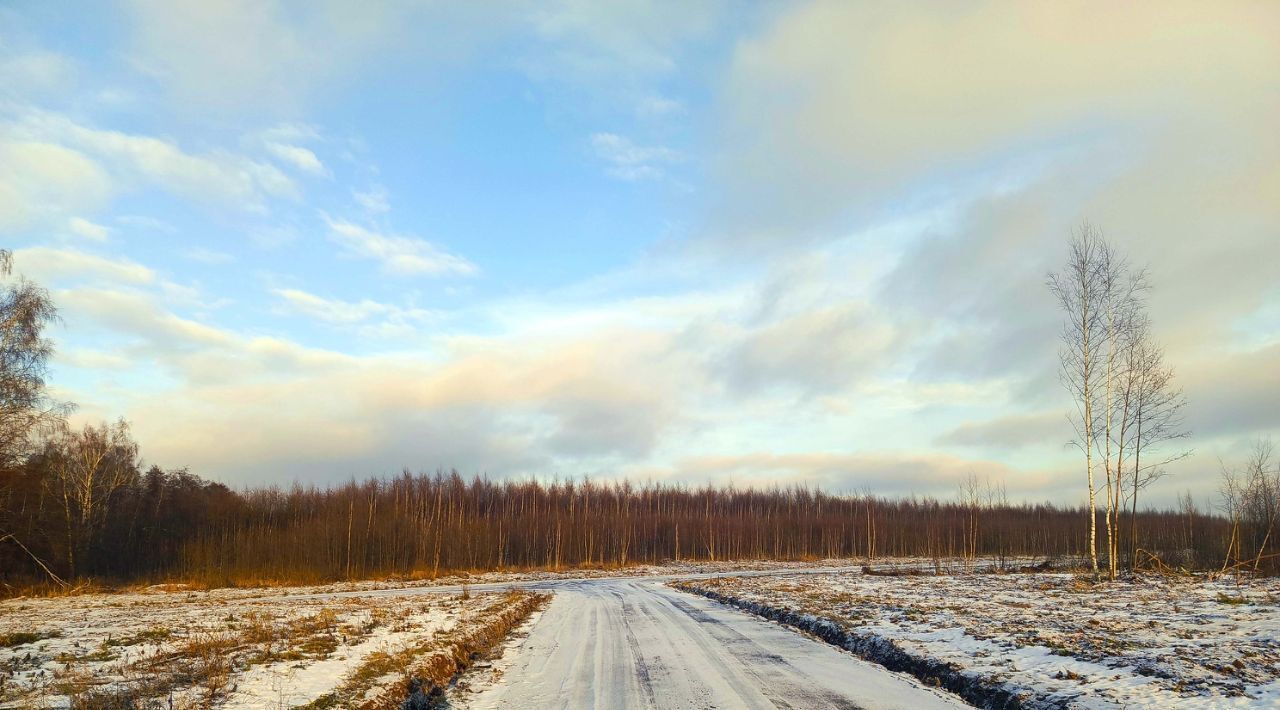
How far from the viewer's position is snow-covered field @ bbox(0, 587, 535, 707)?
9570 millimetres

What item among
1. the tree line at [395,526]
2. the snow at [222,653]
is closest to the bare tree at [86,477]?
the tree line at [395,526]

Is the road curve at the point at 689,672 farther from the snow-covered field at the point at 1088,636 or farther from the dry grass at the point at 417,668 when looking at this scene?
the snow-covered field at the point at 1088,636

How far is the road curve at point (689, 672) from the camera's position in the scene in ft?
31.8

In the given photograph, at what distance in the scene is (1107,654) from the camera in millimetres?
11438

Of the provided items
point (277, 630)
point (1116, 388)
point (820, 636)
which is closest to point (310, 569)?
point (277, 630)

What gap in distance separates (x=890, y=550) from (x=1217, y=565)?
2591 inches

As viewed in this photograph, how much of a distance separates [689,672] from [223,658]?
8.18m

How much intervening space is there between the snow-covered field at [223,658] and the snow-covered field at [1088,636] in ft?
30.8

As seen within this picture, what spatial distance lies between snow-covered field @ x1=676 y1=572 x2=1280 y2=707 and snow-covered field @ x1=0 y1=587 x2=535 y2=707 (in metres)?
9.40

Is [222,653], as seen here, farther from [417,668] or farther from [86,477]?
[86,477]

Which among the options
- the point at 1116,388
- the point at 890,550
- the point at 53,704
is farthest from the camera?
the point at 890,550

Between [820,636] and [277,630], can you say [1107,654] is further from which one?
[277,630]

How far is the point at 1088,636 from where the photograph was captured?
521 inches

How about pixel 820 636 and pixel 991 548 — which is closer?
pixel 820 636
